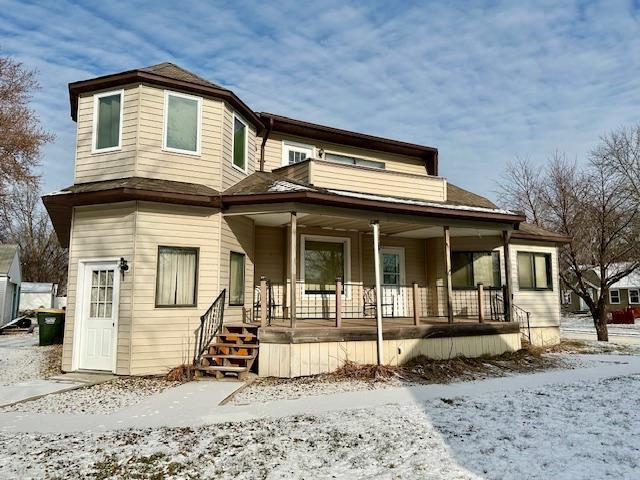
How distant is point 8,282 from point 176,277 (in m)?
20.4

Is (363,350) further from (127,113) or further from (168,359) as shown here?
(127,113)

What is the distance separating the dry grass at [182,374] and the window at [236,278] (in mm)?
1773

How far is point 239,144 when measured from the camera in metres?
11.3

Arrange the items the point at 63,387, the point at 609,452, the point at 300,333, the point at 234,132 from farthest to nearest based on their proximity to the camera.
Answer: the point at 234,132
the point at 300,333
the point at 63,387
the point at 609,452

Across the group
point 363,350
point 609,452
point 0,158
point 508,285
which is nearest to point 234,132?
point 363,350

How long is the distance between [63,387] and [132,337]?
1.41 meters

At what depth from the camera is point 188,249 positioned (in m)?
9.53

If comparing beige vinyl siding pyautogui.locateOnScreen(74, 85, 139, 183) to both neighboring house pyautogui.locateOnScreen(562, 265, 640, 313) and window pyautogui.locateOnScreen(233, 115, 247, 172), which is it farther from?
neighboring house pyautogui.locateOnScreen(562, 265, 640, 313)

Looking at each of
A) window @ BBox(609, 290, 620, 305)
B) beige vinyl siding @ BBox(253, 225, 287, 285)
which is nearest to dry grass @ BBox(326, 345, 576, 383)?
beige vinyl siding @ BBox(253, 225, 287, 285)

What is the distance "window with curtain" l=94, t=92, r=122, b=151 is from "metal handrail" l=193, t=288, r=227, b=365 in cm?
404

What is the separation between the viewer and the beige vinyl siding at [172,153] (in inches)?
380

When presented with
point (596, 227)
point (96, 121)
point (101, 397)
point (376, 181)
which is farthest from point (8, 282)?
point (596, 227)

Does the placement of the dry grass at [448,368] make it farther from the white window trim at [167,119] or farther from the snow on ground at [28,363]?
the snow on ground at [28,363]

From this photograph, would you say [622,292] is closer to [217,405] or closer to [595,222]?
[595,222]
